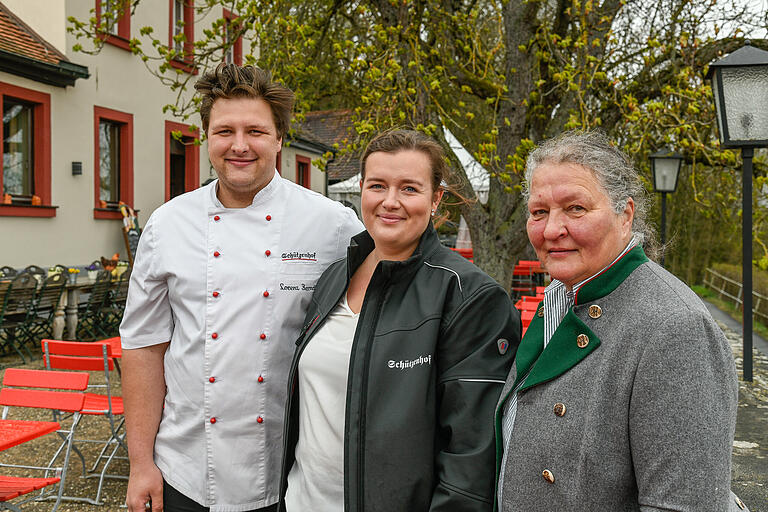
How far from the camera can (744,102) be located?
6.52 m

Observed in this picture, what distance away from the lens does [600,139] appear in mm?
1822

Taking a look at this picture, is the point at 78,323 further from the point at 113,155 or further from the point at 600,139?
the point at 600,139

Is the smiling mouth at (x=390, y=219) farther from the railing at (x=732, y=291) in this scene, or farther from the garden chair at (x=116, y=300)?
the railing at (x=732, y=291)

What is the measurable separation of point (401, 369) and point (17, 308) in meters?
8.07

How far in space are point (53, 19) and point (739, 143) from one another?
437 inches

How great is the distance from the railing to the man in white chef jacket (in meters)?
15.4

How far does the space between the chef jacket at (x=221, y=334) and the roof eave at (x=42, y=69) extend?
9.88 meters

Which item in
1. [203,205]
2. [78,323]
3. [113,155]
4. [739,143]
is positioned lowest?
[78,323]

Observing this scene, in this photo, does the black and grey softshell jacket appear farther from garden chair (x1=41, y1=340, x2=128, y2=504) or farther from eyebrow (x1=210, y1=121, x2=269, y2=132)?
garden chair (x1=41, y1=340, x2=128, y2=504)

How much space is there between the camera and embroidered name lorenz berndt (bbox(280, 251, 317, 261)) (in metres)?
2.50

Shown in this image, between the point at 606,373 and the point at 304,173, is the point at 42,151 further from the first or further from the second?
the point at 606,373

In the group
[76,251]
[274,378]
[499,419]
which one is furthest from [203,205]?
[76,251]

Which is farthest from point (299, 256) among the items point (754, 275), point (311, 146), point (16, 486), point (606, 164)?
point (311, 146)

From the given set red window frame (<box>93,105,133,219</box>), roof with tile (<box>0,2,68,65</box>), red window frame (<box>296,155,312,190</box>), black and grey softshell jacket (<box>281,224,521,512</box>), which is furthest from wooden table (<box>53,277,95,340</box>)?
red window frame (<box>296,155,312,190</box>)
